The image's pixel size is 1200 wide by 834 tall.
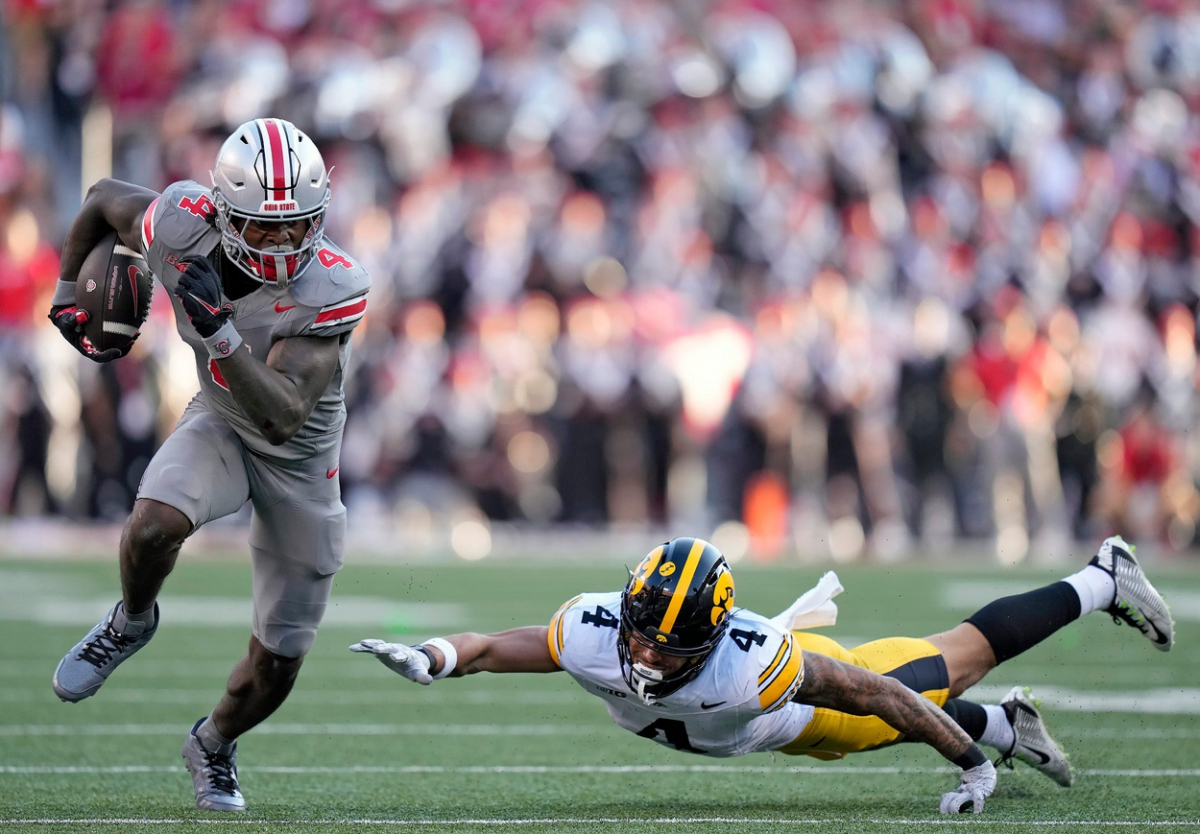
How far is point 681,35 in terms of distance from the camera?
641 inches

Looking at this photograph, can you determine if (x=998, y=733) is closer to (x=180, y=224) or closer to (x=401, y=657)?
(x=401, y=657)

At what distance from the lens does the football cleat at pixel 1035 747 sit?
16.7 feet

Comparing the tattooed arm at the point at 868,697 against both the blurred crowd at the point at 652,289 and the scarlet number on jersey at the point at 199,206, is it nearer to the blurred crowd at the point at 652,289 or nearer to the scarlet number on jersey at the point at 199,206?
the scarlet number on jersey at the point at 199,206

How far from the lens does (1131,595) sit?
17.7ft

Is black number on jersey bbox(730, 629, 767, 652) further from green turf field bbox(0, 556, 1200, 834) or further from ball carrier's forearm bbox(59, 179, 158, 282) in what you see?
ball carrier's forearm bbox(59, 179, 158, 282)

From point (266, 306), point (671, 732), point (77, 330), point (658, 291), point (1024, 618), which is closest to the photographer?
point (266, 306)

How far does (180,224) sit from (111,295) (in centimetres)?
41

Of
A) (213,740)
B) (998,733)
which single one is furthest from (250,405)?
(998,733)

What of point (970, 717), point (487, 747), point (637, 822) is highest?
point (970, 717)

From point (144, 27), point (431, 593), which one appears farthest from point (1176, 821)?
point (144, 27)

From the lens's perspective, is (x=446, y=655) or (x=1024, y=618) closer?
(x=446, y=655)

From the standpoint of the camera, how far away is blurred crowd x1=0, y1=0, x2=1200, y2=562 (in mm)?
13336

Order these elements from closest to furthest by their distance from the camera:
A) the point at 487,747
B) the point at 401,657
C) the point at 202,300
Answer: the point at 401,657 → the point at 202,300 → the point at 487,747

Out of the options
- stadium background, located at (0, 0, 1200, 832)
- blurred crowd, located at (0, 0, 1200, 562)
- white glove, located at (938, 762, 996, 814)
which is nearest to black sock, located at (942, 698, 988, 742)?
white glove, located at (938, 762, 996, 814)
